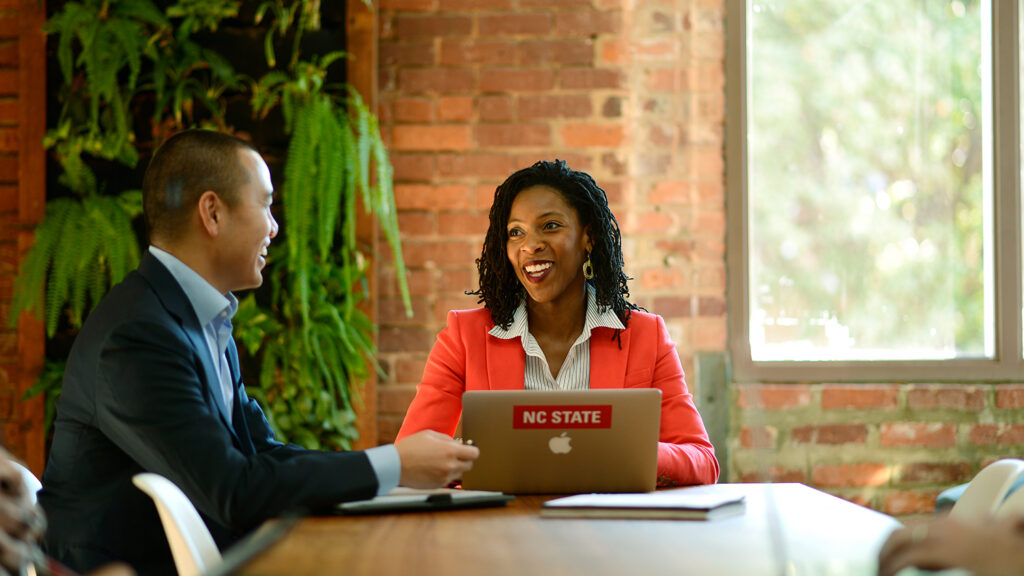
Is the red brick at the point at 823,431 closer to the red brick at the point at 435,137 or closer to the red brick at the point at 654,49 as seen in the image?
the red brick at the point at 654,49

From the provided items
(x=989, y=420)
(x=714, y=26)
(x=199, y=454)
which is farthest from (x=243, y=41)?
(x=989, y=420)

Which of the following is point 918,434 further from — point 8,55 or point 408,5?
point 8,55

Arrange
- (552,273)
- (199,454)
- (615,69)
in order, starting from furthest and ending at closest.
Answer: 1. (615,69)
2. (552,273)
3. (199,454)

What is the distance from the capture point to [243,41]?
2820mm

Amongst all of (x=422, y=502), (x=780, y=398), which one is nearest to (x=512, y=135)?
(x=780, y=398)

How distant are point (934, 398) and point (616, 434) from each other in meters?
1.84

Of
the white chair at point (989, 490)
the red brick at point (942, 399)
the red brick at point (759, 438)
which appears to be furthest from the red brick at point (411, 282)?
the white chair at point (989, 490)

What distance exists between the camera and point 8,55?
9.61 feet

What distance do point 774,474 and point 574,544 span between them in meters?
1.96

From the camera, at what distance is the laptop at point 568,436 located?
1.63 meters

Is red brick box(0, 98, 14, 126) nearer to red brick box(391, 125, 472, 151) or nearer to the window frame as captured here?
red brick box(391, 125, 472, 151)

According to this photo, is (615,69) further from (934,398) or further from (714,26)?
(934,398)

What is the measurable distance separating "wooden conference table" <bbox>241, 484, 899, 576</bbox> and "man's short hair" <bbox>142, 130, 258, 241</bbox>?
28.1 inches

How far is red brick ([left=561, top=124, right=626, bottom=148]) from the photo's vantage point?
3.01m
